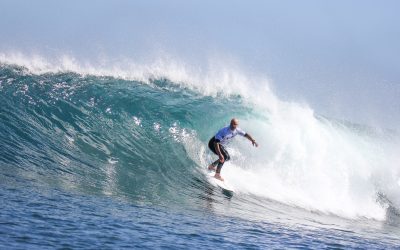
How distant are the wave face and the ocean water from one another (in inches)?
2.1

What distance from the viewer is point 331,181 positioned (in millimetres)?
15219

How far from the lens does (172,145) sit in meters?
15.7

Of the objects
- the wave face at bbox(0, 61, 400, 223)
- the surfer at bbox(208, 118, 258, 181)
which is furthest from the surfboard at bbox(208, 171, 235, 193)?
the surfer at bbox(208, 118, 258, 181)

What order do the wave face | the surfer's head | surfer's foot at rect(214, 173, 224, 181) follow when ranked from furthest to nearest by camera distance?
the surfer's head
surfer's foot at rect(214, 173, 224, 181)
the wave face

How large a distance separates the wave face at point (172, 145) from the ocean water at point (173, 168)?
0.05 m

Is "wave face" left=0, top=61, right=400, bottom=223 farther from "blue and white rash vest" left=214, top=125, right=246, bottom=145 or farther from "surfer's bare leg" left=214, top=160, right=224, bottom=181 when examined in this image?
"blue and white rash vest" left=214, top=125, right=246, bottom=145

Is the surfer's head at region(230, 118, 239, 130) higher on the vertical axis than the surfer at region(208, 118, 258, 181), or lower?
higher

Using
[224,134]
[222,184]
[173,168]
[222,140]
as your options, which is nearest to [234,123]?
[224,134]

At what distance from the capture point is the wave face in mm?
11596

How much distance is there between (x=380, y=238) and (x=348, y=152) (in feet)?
25.6

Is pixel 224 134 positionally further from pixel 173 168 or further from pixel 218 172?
pixel 173 168

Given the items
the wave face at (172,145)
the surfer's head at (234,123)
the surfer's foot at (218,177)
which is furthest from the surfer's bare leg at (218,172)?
the surfer's head at (234,123)

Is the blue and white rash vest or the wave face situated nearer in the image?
the wave face

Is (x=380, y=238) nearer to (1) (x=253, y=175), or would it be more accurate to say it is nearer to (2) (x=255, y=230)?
(2) (x=255, y=230)
